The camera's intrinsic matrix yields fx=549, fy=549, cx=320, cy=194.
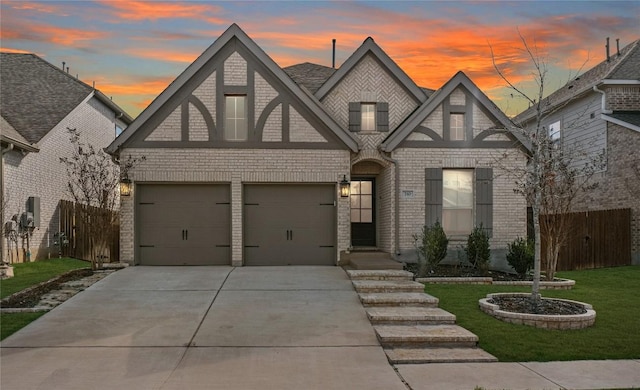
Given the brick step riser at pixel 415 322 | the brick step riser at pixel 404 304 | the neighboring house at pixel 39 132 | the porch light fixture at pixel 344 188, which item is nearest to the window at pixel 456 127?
the porch light fixture at pixel 344 188

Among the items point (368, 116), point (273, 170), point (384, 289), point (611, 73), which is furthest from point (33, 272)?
point (611, 73)

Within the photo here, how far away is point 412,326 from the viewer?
9422 mm

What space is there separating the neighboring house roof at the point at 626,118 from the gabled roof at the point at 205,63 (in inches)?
428

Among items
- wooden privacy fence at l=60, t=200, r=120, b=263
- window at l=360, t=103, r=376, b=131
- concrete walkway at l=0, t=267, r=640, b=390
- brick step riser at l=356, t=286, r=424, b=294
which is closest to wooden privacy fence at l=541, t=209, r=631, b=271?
window at l=360, t=103, r=376, b=131

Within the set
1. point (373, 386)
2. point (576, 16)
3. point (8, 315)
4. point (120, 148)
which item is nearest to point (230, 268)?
point (120, 148)

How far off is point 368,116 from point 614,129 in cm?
1022

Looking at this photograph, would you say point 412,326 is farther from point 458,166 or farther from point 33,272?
point 33,272

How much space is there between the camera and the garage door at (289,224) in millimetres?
15766

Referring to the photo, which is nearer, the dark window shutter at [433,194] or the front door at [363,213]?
the dark window shutter at [433,194]

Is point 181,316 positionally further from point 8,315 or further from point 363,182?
point 363,182

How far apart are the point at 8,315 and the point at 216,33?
988 centimetres

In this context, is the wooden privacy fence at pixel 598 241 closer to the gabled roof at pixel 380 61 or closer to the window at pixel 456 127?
the window at pixel 456 127

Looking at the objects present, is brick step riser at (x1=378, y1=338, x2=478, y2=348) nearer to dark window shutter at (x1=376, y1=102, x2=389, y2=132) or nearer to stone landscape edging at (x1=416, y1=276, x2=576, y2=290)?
stone landscape edging at (x1=416, y1=276, x2=576, y2=290)

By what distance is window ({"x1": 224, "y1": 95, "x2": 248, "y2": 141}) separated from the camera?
15742 millimetres
